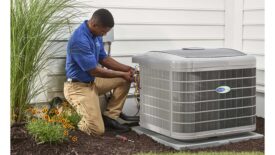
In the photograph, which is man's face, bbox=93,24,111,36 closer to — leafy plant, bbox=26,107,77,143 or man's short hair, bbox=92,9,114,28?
man's short hair, bbox=92,9,114,28

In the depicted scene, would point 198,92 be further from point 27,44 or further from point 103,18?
point 27,44

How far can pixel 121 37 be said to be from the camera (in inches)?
194

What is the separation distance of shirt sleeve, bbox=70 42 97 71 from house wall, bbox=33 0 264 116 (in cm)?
41

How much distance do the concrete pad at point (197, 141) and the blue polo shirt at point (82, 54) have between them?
727 millimetres

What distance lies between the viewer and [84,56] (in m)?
4.17

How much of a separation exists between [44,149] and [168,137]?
3.60 feet

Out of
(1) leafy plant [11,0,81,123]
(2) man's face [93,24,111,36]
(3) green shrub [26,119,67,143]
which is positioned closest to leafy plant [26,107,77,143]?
(3) green shrub [26,119,67,143]

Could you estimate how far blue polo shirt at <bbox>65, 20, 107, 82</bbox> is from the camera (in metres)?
4.18

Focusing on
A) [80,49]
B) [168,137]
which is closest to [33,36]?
[80,49]

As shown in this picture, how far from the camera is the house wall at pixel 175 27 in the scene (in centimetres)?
470

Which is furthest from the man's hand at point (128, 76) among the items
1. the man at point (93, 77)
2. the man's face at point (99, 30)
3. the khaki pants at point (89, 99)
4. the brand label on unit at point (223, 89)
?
the brand label on unit at point (223, 89)

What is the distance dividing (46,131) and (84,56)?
0.84m

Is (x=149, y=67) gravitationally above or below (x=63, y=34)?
below

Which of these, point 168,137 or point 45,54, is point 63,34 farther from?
point 168,137
